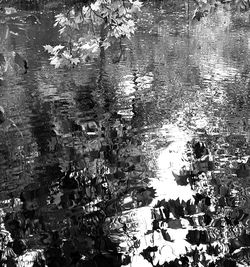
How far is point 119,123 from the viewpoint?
11672 mm

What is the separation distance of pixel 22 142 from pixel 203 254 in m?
6.48

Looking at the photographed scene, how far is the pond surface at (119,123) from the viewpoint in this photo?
7.13m

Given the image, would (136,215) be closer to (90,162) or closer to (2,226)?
(2,226)

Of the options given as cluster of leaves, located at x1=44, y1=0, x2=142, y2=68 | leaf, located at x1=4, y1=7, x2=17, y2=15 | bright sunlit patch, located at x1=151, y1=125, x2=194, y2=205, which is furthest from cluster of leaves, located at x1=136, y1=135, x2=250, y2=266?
leaf, located at x1=4, y1=7, x2=17, y2=15

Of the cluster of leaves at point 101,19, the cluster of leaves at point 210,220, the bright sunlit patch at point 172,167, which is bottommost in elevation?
the bright sunlit patch at point 172,167

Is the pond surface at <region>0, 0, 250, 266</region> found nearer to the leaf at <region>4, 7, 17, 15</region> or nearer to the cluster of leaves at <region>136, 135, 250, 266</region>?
the leaf at <region>4, 7, 17, 15</region>

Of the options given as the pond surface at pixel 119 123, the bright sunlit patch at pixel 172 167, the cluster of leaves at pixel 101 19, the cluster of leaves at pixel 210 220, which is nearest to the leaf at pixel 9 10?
the pond surface at pixel 119 123

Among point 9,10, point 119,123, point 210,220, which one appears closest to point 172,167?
point 210,220

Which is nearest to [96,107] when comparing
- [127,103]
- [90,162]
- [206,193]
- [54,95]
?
[127,103]

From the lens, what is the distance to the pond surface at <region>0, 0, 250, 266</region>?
713 cm

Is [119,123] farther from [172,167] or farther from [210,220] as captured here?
[210,220]

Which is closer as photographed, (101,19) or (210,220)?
(101,19)

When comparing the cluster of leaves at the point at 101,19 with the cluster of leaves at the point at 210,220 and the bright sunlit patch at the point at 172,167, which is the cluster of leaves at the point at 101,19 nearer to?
the cluster of leaves at the point at 210,220

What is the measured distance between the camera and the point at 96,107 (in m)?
13.5
